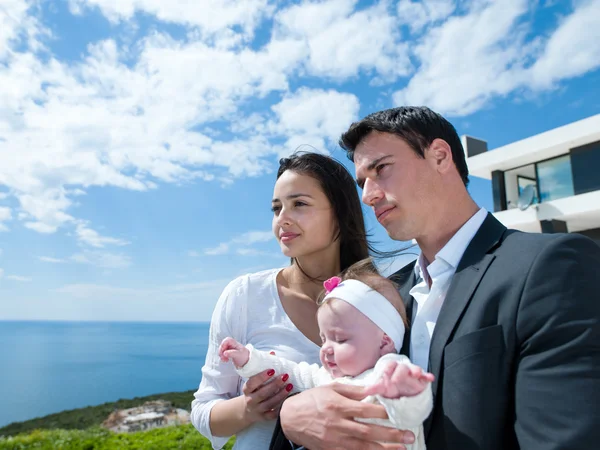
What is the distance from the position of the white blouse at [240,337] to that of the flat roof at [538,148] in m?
14.1

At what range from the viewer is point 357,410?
1.75 meters

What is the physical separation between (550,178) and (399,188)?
16.0 meters

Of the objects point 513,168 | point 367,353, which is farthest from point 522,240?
point 513,168

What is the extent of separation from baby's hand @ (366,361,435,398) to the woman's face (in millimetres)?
1397

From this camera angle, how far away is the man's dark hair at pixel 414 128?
2268 mm

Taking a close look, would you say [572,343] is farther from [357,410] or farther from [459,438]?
[357,410]

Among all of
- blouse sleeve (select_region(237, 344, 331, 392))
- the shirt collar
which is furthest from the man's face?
blouse sleeve (select_region(237, 344, 331, 392))

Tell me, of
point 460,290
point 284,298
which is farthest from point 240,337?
point 460,290

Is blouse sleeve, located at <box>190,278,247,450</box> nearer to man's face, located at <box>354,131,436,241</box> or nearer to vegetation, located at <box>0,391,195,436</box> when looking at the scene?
man's face, located at <box>354,131,436,241</box>

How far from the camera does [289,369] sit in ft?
7.91

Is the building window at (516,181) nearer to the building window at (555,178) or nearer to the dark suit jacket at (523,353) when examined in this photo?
the building window at (555,178)

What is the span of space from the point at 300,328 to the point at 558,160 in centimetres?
1578

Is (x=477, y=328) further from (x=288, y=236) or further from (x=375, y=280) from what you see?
(x=288, y=236)

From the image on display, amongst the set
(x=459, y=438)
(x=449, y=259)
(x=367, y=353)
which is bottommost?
(x=459, y=438)
